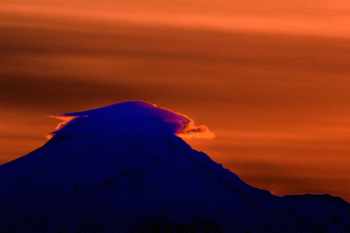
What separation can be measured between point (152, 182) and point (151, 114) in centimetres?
4048

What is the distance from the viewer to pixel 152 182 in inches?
7628

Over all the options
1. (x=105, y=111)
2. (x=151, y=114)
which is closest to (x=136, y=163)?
(x=105, y=111)

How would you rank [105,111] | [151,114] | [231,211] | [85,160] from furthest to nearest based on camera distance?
[231,211]
[85,160]
[105,111]
[151,114]

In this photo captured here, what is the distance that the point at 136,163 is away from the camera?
188 m

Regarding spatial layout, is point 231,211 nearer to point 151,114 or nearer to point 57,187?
point 57,187

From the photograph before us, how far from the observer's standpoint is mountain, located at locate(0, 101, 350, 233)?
17950cm

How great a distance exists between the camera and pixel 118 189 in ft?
632

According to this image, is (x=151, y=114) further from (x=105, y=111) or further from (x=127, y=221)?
(x=127, y=221)

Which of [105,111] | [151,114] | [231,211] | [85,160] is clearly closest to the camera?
[151,114]

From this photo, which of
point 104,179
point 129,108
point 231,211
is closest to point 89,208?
point 104,179

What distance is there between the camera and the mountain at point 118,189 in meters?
180

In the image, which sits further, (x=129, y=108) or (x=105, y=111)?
(x=105, y=111)

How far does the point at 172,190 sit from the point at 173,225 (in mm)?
3933

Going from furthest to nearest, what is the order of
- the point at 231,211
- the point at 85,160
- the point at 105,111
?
1. the point at 231,211
2. the point at 85,160
3. the point at 105,111
